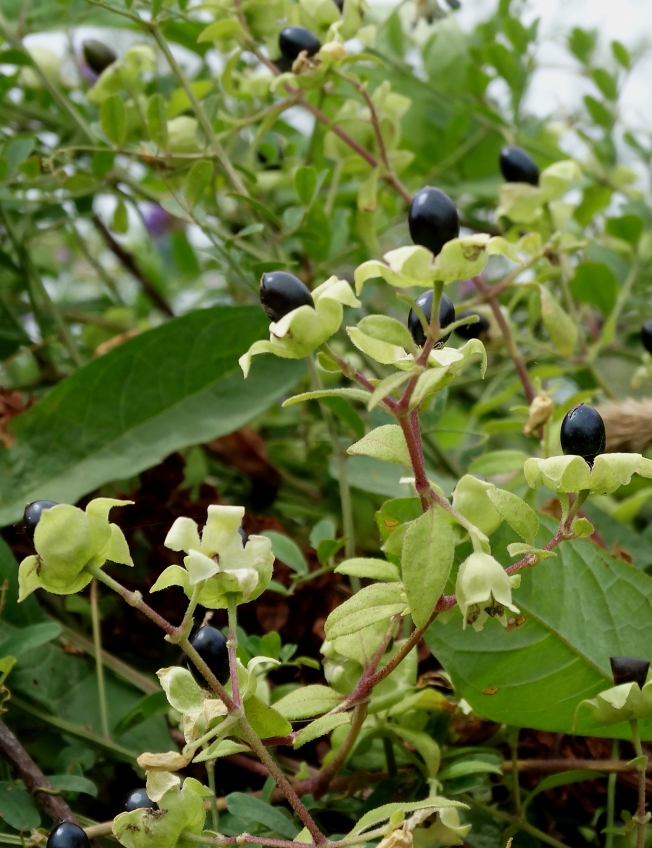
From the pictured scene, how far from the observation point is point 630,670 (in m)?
0.34

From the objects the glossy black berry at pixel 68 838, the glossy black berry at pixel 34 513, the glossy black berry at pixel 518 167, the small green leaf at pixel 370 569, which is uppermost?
the glossy black berry at pixel 518 167

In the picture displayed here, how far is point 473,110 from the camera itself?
2.30ft

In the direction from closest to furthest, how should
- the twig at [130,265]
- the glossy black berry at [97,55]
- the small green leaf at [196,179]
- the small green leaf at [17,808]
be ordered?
the small green leaf at [17,808]
the small green leaf at [196,179]
the glossy black berry at [97,55]
the twig at [130,265]

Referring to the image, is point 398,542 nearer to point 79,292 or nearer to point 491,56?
point 491,56

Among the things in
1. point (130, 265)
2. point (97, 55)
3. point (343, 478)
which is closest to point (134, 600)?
point (343, 478)

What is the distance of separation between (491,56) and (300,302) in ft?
1.77

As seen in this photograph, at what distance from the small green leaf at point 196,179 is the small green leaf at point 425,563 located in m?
0.27

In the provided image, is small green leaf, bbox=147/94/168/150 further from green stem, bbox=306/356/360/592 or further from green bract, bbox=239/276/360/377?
green bract, bbox=239/276/360/377

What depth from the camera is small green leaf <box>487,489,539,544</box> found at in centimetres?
28

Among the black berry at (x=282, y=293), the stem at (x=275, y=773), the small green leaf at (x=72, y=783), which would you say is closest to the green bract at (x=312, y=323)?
the black berry at (x=282, y=293)

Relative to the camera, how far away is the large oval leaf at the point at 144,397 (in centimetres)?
54

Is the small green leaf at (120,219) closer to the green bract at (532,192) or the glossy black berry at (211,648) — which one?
the green bract at (532,192)

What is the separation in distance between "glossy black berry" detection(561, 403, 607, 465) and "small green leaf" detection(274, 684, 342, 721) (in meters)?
0.13

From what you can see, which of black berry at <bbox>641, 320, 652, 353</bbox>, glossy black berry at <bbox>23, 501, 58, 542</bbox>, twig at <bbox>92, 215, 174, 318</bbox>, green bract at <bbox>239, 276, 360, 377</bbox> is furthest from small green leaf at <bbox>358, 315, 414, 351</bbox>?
twig at <bbox>92, 215, 174, 318</bbox>
